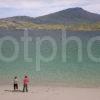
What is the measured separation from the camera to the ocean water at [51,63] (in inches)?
1234

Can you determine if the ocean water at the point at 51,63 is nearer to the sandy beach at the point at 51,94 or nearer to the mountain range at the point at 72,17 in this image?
the sandy beach at the point at 51,94

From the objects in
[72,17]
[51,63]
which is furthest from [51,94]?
[72,17]

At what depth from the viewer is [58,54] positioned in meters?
32.1

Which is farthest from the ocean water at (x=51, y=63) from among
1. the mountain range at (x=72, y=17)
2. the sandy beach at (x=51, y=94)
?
the mountain range at (x=72, y=17)

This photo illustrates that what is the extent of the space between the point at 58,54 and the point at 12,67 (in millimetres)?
3282

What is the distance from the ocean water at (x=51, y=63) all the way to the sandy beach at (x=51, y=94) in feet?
4.54

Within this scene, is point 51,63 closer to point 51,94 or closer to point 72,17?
point 51,94

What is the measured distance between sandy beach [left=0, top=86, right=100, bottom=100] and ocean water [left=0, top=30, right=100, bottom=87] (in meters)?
1.38

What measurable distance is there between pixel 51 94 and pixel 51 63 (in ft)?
18.1

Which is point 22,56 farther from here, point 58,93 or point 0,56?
point 58,93

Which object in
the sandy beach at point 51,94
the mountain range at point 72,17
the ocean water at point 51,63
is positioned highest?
the mountain range at point 72,17

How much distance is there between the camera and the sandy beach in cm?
2478

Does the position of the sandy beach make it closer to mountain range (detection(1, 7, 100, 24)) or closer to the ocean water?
the ocean water

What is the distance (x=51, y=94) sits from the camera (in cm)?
2642
